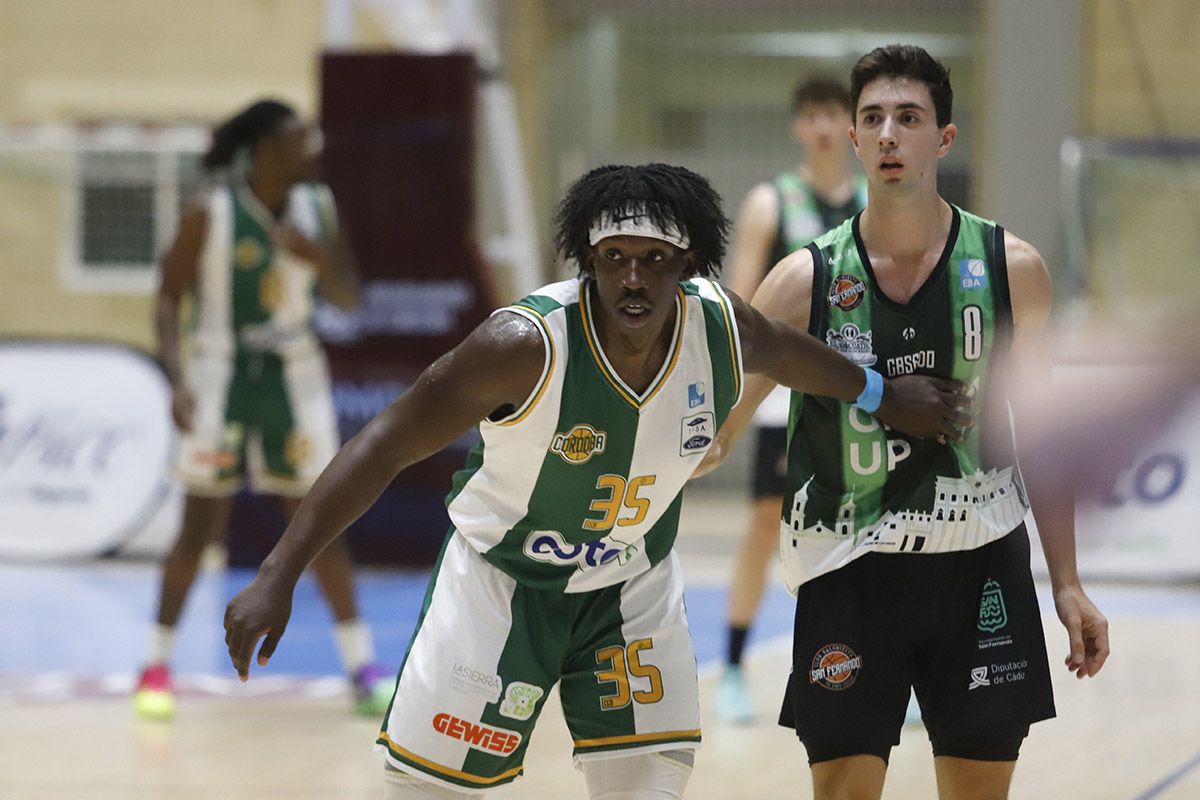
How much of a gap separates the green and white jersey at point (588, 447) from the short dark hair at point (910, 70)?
52 centimetres

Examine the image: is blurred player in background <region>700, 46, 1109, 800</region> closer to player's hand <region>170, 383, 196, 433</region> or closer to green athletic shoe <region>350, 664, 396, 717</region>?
green athletic shoe <region>350, 664, 396, 717</region>

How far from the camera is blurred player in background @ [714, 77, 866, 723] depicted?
5.87 meters

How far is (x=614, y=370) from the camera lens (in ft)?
9.79

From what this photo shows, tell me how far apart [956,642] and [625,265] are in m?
1.00

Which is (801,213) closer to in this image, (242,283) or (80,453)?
(242,283)

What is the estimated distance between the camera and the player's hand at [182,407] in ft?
19.4

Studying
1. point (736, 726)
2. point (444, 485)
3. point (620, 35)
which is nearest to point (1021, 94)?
point (620, 35)

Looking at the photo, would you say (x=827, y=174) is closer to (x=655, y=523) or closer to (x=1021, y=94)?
(x=655, y=523)

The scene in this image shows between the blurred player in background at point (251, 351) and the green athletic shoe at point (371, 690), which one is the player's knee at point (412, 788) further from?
the blurred player in background at point (251, 351)

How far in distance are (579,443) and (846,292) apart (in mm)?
658

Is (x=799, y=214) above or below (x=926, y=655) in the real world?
above

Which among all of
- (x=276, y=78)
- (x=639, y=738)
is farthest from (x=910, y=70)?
(x=276, y=78)

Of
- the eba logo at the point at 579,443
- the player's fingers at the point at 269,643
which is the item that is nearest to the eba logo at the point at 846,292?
the eba logo at the point at 579,443

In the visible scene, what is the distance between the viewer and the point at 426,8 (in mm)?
Result: 11078
